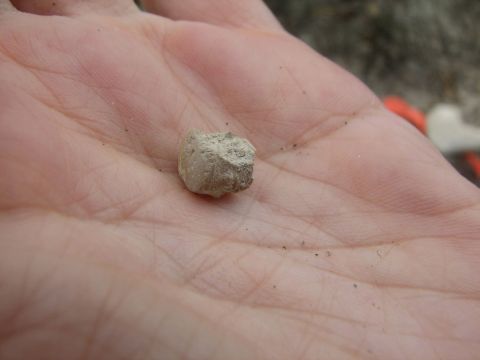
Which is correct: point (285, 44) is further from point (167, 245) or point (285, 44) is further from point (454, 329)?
point (454, 329)

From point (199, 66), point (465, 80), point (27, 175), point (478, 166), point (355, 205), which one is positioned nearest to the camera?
point (27, 175)

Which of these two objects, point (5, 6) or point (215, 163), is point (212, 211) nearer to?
point (215, 163)

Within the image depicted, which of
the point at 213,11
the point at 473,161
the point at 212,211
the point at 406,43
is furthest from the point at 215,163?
the point at 406,43

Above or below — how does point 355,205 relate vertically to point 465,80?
above

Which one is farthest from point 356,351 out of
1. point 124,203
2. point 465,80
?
point 465,80

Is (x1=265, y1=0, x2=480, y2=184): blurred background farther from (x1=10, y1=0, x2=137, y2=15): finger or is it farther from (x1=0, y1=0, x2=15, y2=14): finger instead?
(x1=0, y1=0, x2=15, y2=14): finger

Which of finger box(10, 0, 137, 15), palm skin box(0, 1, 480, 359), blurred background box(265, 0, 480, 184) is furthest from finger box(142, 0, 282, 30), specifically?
blurred background box(265, 0, 480, 184)

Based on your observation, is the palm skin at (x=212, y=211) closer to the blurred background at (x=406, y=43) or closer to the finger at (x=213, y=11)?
the finger at (x=213, y=11)
